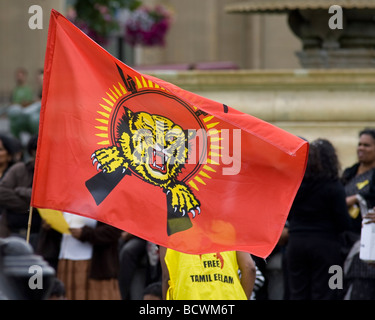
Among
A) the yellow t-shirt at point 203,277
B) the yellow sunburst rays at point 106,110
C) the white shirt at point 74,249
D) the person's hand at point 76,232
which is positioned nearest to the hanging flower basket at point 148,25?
the white shirt at point 74,249

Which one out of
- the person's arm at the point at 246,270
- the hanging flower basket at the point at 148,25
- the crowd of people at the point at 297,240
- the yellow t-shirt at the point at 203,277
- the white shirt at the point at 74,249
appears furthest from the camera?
the hanging flower basket at the point at 148,25

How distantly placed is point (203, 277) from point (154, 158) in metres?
0.78

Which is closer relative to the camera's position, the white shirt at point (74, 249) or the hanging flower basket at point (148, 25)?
the white shirt at point (74, 249)

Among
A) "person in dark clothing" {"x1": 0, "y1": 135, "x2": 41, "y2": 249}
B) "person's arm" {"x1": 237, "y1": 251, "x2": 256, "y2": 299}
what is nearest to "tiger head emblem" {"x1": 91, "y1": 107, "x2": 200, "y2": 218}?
"person's arm" {"x1": 237, "y1": 251, "x2": 256, "y2": 299}

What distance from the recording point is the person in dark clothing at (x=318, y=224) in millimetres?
8641

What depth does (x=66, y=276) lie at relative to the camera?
891cm

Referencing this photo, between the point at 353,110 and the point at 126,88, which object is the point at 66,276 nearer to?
the point at 126,88

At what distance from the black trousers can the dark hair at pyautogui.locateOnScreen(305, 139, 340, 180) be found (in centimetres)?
48

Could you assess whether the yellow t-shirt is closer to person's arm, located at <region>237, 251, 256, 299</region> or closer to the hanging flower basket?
person's arm, located at <region>237, 251, 256, 299</region>

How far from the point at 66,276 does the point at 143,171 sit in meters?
2.62

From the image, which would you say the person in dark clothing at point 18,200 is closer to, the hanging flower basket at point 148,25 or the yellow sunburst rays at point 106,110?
the yellow sunburst rays at point 106,110

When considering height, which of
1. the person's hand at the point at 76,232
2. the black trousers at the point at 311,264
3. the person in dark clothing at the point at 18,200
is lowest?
the black trousers at the point at 311,264
